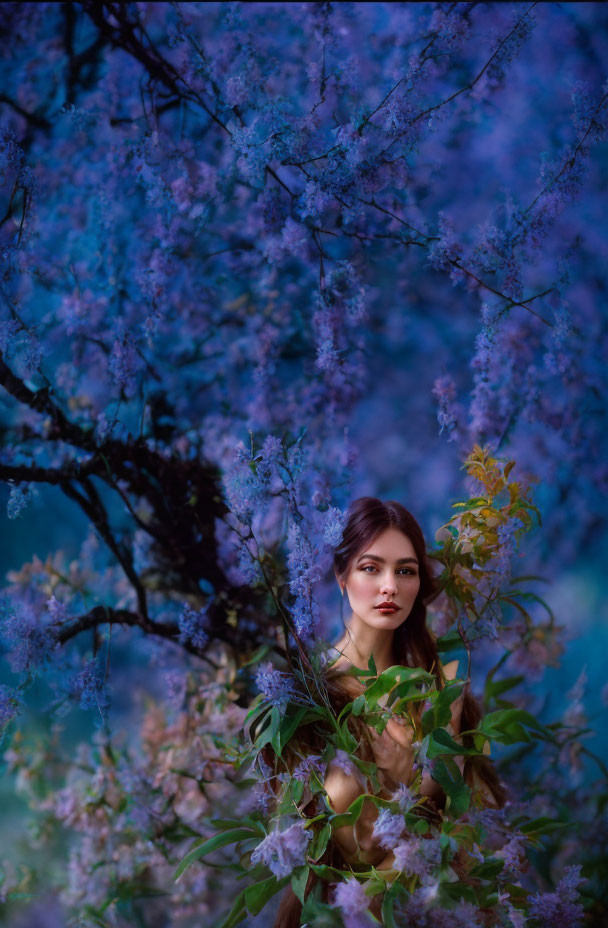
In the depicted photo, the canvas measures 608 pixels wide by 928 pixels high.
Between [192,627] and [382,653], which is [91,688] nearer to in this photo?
[192,627]

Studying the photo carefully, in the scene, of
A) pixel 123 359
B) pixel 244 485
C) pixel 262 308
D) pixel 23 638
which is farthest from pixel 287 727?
pixel 262 308

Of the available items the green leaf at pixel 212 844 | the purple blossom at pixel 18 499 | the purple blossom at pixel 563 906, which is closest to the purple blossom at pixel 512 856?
Answer: the purple blossom at pixel 563 906

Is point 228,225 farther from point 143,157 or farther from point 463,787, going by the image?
point 463,787

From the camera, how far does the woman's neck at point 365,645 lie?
4.49 feet

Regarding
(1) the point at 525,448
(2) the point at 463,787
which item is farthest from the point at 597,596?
(2) the point at 463,787

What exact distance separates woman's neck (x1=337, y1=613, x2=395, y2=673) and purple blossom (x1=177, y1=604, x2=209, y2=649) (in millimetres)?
296

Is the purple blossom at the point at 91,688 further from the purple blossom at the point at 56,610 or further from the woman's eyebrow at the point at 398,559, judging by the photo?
the woman's eyebrow at the point at 398,559

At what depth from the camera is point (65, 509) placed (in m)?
1.82

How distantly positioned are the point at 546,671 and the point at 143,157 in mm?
1435

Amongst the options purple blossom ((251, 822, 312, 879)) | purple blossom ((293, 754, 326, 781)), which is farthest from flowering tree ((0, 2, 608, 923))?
purple blossom ((251, 822, 312, 879))

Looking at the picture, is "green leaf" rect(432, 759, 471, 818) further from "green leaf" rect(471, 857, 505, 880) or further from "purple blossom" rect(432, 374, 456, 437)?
"purple blossom" rect(432, 374, 456, 437)

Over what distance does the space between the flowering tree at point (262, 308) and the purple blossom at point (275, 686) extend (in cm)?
11

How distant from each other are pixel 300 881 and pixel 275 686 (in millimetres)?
275

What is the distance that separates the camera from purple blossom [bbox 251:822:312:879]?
3.49 ft
